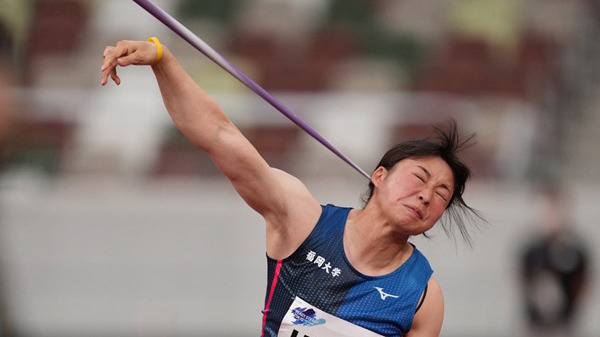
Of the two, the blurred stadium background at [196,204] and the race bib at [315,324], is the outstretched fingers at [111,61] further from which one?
the blurred stadium background at [196,204]

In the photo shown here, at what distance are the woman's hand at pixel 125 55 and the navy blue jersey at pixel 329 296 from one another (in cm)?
93

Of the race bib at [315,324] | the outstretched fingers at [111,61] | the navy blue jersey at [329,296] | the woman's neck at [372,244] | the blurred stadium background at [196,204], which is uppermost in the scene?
the outstretched fingers at [111,61]

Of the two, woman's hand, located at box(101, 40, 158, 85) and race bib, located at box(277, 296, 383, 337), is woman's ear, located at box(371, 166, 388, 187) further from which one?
woman's hand, located at box(101, 40, 158, 85)

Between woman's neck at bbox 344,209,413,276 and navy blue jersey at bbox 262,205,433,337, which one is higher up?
woman's neck at bbox 344,209,413,276

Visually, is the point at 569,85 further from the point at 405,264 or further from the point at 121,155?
the point at 405,264

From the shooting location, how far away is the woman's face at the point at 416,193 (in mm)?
4262

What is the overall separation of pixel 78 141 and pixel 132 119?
2.20 feet

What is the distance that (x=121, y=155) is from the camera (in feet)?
38.1

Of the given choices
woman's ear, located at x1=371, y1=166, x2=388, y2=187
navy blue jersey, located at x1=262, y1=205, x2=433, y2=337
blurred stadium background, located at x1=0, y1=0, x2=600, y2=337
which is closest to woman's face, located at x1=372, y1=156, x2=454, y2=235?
woman's ear, located at x1=371, y1=166, x2=388, y2=187

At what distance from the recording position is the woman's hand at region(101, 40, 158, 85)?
12.1 feet

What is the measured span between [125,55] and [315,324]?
123 cm

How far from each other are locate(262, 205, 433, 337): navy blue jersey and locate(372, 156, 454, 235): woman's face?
225 millimetres

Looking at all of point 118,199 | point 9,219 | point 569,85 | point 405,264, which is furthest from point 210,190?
point 405,264

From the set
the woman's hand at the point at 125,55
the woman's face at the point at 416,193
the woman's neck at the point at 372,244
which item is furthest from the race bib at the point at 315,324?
the woman's hand at the point at 125,55
